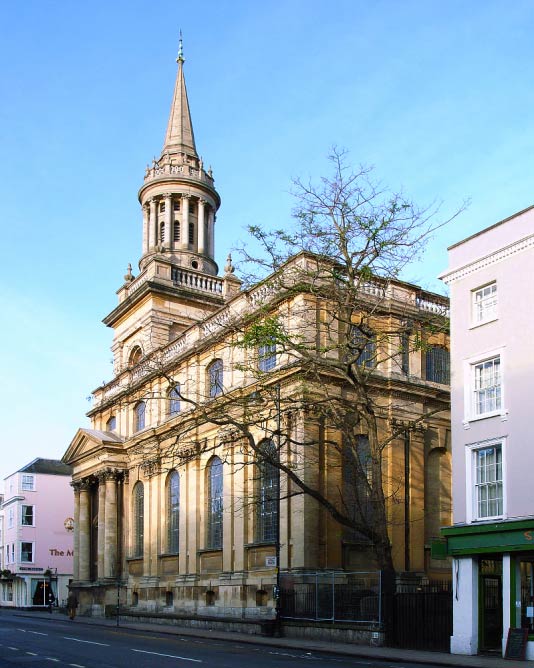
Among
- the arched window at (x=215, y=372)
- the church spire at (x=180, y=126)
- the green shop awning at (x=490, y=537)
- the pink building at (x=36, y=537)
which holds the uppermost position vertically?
the church spire at (x=180, y=126)

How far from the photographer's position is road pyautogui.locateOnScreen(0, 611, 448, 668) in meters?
19.7

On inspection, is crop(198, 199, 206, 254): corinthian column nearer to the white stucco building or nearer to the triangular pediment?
the triangular pediment

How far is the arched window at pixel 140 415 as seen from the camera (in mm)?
52594

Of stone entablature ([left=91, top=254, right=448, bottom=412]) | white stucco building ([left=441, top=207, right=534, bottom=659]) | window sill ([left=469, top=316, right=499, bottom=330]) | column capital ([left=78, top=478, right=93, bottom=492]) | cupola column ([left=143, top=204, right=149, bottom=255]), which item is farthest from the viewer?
cupola column ([left=143, top=204, right=149, bottom=255])

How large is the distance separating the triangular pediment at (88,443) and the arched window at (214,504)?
11.2m

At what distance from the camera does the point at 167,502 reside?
48875 millimetres

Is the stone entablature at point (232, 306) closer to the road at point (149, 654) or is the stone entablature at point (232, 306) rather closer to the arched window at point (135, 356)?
the arched window at point (135, 356)

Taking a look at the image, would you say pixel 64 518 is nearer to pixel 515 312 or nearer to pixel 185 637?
pixel 185 637

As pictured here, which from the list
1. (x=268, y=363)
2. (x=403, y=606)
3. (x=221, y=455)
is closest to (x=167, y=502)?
(x=221, y=455)

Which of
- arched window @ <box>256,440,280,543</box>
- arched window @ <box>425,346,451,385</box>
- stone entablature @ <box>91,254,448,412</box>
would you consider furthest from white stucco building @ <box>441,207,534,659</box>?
arched window @ <box>425,346,451,385</box>

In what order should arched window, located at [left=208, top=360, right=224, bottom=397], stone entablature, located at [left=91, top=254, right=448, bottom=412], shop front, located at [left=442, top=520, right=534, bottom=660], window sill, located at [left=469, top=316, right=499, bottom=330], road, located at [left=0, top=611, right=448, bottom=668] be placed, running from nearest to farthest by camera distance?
road, located at [left=0, top=611, right=448, bottom=668] → shop front, located at [left=442, top=520, right=534, bottom=660] → window sill, located at [left=469, top=316, right=499, bottom=330] → stone entablature, located at [left=91, top=254, right=448, bottom=412] → arched window, located at [left=208, top=360, right=224, bottom=397]

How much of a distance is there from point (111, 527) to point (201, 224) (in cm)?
2023

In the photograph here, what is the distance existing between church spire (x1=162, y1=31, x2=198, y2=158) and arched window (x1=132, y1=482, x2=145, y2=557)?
926 inches

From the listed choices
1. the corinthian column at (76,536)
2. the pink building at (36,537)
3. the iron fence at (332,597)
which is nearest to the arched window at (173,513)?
the corinthian column at (76,536)
